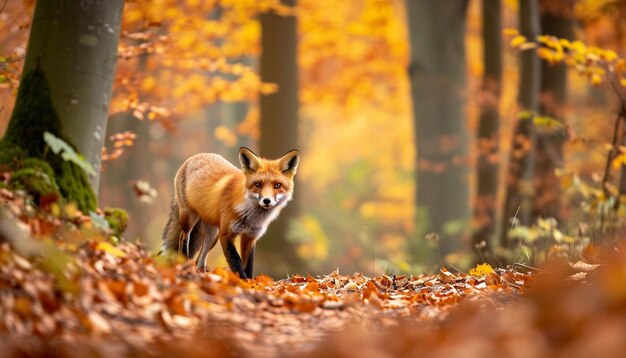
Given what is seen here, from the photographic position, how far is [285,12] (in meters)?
12.8

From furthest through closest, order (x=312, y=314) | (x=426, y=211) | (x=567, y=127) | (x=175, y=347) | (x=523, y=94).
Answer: (x=426, y=211), (x=523, y=94), (x=567, y=127), (x=312, y=314), (x=175, y=347)

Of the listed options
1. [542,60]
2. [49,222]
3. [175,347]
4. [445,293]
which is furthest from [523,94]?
[175,347]

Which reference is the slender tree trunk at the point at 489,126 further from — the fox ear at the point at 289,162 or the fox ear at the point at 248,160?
the fox ear at the point at 248,160

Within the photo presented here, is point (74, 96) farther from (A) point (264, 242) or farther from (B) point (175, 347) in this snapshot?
(A) point (264, 242)

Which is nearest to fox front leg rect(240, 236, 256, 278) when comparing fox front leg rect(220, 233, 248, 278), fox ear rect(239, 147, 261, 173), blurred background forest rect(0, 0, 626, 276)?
fox front leg rect(220, 233, 248, 278)

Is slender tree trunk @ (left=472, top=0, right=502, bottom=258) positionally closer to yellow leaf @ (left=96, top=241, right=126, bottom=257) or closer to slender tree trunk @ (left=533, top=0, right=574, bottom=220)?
slender tree trunk @ (left=533, top=0, right=574, bottom=220)

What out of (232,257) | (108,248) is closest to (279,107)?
(232,257)

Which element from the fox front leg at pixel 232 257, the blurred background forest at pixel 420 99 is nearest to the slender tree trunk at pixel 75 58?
the blurred background forest at pixel 420 99

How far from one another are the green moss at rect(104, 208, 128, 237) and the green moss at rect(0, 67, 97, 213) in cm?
18

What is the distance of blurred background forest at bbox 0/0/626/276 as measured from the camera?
27.0 ft

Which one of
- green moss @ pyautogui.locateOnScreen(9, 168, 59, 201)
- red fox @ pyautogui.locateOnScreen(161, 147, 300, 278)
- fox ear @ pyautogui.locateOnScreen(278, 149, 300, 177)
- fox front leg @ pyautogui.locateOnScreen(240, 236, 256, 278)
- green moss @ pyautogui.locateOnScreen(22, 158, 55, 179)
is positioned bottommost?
fox front leg @ pyautogui.locateOnScreen(240, 236, 256, 278)

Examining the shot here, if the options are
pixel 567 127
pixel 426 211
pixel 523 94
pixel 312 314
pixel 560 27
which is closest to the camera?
pixel 312 314

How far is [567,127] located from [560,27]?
526 cm

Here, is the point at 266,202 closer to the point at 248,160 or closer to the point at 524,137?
the point at 248,160
